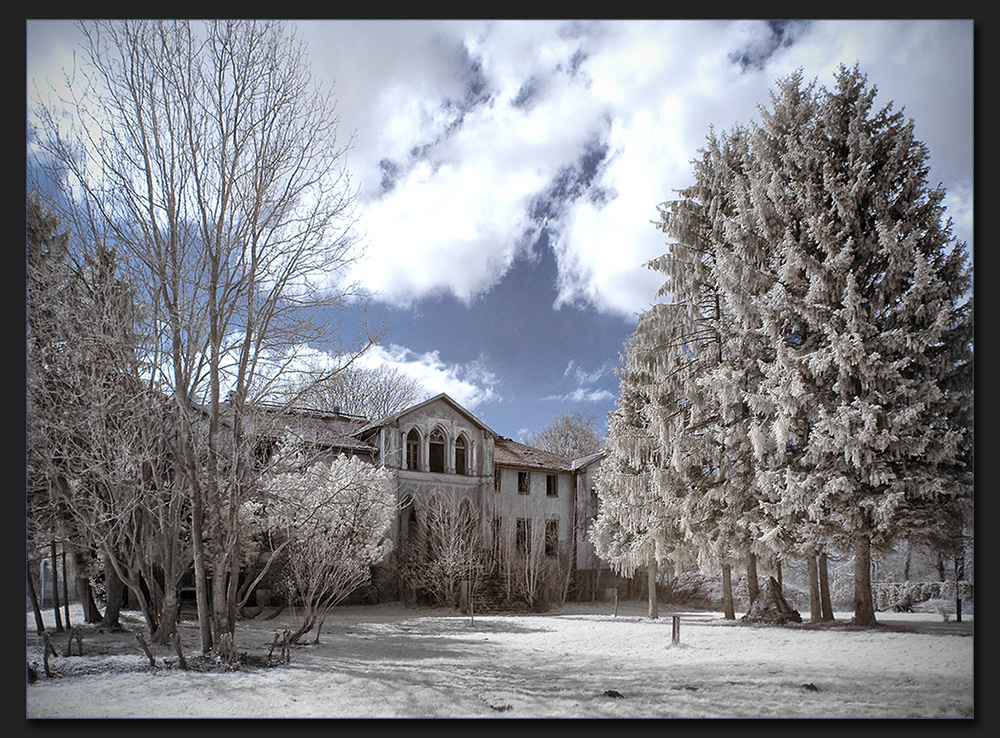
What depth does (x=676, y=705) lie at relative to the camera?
414 centimetres

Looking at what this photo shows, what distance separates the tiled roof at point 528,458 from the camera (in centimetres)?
929

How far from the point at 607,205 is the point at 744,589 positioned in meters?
8.88

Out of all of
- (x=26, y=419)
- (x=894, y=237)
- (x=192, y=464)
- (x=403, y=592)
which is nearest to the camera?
(x=26, y=419)

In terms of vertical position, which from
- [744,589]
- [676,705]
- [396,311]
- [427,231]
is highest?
[427,231]

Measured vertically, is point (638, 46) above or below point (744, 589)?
above

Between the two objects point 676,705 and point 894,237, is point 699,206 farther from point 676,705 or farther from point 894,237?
point 676,705

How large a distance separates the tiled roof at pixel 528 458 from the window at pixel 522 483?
0.99ft

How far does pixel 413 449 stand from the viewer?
9.49m

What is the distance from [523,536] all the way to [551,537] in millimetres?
560

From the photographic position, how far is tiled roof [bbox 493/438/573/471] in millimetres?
9289

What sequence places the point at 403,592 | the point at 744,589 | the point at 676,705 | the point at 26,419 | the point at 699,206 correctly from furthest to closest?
the point at 744,589 → the point at 403,592 → the point at 699,206 → the point at 26,419 → the point at 676,705

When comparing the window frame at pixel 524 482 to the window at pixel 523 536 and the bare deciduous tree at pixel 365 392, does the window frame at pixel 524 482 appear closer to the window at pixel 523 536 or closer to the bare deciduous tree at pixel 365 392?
the window at pixel 523 536

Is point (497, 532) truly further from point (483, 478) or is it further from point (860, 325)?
point (860, 325)

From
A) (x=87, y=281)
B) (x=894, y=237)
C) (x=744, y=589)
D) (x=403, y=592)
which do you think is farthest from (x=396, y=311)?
(x=744, y=589)
